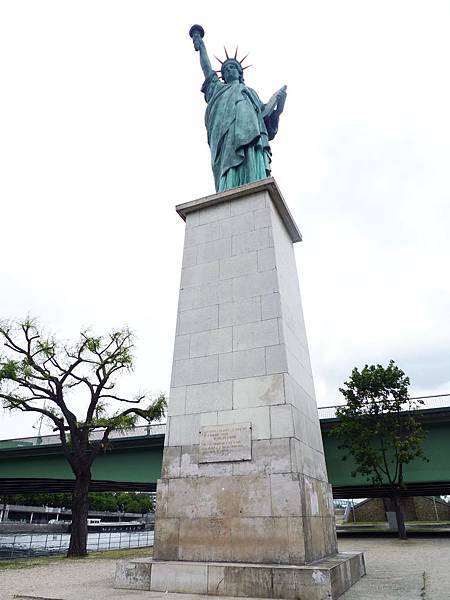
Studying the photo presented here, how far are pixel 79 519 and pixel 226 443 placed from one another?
1485 centimetres

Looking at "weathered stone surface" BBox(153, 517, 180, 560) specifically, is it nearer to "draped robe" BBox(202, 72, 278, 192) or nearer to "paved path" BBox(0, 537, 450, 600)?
"paved path" BBox(0, 537, 450, 600)

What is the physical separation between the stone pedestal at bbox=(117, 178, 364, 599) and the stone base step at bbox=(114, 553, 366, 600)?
0.02 m

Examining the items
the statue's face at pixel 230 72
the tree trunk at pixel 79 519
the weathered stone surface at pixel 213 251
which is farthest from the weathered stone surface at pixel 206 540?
the statue's face at pixel 230 72

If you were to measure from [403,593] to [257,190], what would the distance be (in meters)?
10.0

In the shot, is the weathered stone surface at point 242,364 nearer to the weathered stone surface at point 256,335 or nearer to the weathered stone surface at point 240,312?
the weathered stone surface at point 256,335

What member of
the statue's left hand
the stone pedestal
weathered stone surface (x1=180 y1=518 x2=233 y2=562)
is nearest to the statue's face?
the statue's left hand

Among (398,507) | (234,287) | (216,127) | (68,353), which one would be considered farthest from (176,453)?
(398,507)

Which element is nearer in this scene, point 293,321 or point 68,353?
point 293,321

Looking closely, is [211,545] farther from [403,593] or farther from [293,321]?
[293,321]

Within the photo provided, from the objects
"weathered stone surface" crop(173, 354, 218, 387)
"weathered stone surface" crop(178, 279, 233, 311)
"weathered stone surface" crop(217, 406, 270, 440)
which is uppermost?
"weathered stone surface" crop(178, 279, 233, 311)

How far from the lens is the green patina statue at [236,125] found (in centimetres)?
1437

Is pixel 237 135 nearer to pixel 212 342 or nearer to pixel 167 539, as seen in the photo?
pixel 212 342

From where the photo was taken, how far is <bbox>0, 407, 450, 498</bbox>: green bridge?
77.2 ft

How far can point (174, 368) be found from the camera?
1069 cm
